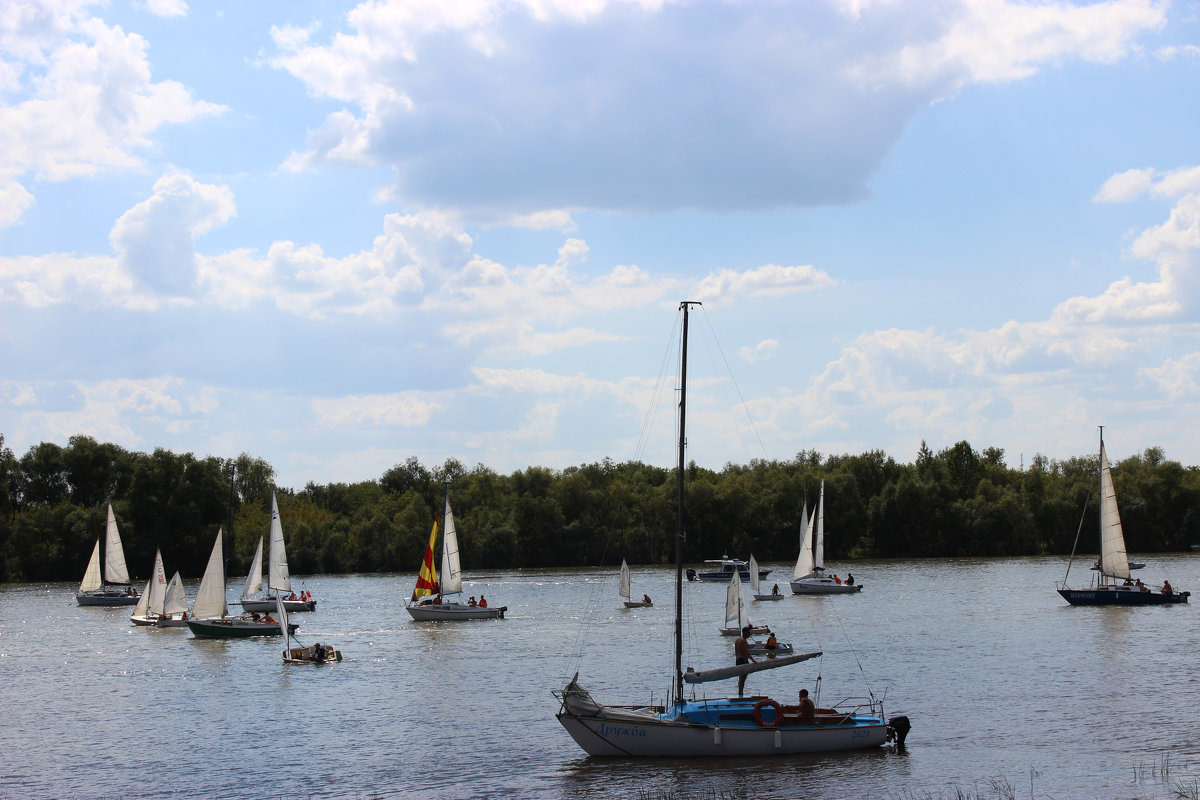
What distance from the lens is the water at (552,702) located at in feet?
105

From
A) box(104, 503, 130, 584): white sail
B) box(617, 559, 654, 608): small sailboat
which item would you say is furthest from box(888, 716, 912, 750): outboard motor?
box(104, 503, 130, 584): white sail

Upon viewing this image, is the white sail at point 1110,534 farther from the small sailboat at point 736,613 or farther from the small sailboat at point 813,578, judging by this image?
the small sailboat at point 736,613

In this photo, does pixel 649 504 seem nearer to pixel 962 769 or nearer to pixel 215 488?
pixel 215 488

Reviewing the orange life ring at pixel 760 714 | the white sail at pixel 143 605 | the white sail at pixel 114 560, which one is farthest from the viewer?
the white sail at pixel 114 560

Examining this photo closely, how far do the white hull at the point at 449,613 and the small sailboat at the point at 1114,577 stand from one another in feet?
132

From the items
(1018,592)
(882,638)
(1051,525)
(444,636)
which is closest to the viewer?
(882,638)

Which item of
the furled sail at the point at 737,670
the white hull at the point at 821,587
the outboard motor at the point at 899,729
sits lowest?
the outboard motor at the point at 899,729

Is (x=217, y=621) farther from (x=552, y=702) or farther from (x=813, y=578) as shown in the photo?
(x=813, y=578)

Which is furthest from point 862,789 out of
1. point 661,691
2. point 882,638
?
point 882,638

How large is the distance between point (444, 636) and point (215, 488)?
8199 cm

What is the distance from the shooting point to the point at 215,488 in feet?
474

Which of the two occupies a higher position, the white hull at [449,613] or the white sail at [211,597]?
the white sail at [211,597]

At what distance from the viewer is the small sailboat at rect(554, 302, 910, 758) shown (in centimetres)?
3309

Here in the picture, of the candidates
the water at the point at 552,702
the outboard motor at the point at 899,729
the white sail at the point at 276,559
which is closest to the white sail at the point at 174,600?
the water at the point at 552,702
